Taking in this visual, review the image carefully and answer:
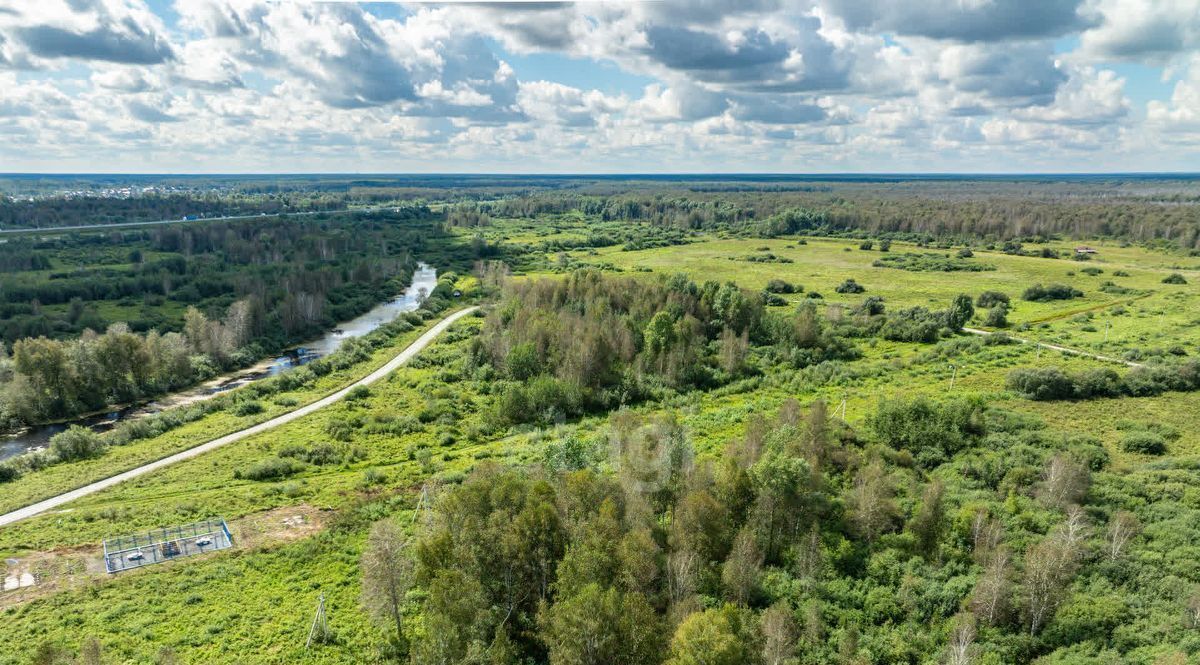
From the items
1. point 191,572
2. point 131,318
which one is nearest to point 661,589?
point 191,572

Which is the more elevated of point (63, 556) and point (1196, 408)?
point (1196, 408)

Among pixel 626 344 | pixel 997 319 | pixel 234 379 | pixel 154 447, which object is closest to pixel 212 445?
pixel 154 447

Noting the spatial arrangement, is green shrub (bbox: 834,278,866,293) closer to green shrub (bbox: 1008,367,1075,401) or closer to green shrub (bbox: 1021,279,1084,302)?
green shrub (bbox: 1021,279,1084,302)

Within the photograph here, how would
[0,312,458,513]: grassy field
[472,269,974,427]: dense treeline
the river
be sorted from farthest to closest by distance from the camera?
[472,269,974,427]: dense treeline < the river < [0,312,458,513]: grassy field

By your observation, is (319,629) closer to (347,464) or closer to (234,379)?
(347,464)

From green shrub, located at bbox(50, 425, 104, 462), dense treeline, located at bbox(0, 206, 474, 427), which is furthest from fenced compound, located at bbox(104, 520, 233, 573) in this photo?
dense treeline, located at bbox(0, 206, 474, 427)

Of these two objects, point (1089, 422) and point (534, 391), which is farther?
point (534, 391)

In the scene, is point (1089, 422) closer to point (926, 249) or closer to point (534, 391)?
point (534, 391)
